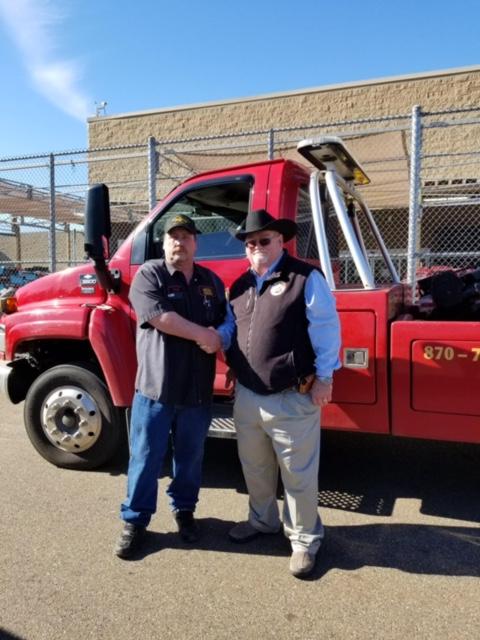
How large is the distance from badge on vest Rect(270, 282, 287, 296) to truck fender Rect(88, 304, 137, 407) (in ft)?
4.75

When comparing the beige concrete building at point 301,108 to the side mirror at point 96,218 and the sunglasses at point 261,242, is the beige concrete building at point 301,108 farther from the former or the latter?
the sunglasses at point 261,242

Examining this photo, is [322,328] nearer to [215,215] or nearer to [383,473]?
[215,215]

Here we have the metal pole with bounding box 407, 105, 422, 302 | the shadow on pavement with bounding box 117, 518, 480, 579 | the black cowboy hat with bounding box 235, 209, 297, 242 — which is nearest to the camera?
the black cowboy hat with bounding box 235, 209, 297, 242

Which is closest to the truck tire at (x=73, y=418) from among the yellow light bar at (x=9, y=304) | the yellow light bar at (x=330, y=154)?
the yellow light bar at (x=9, y=304)

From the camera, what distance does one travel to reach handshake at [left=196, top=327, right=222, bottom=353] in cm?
296

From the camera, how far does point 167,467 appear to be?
443cm

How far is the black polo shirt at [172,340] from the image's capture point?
9.96 feet

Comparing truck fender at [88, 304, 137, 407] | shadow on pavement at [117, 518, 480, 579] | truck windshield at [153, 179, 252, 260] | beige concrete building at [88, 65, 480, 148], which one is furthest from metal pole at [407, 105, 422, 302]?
beige concrete building at [88, 65, 480, 148]

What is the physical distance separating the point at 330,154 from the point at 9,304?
2.80 m

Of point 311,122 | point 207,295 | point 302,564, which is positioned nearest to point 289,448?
point 302,564

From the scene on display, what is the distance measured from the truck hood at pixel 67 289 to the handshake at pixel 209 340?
1363 mm

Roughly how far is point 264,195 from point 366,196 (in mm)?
8871

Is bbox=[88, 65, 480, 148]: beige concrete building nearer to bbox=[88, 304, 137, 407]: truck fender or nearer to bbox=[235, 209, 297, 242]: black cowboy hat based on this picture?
bbox=[88, 304, 137, 407]: truck fender

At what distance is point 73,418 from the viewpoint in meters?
4.18
